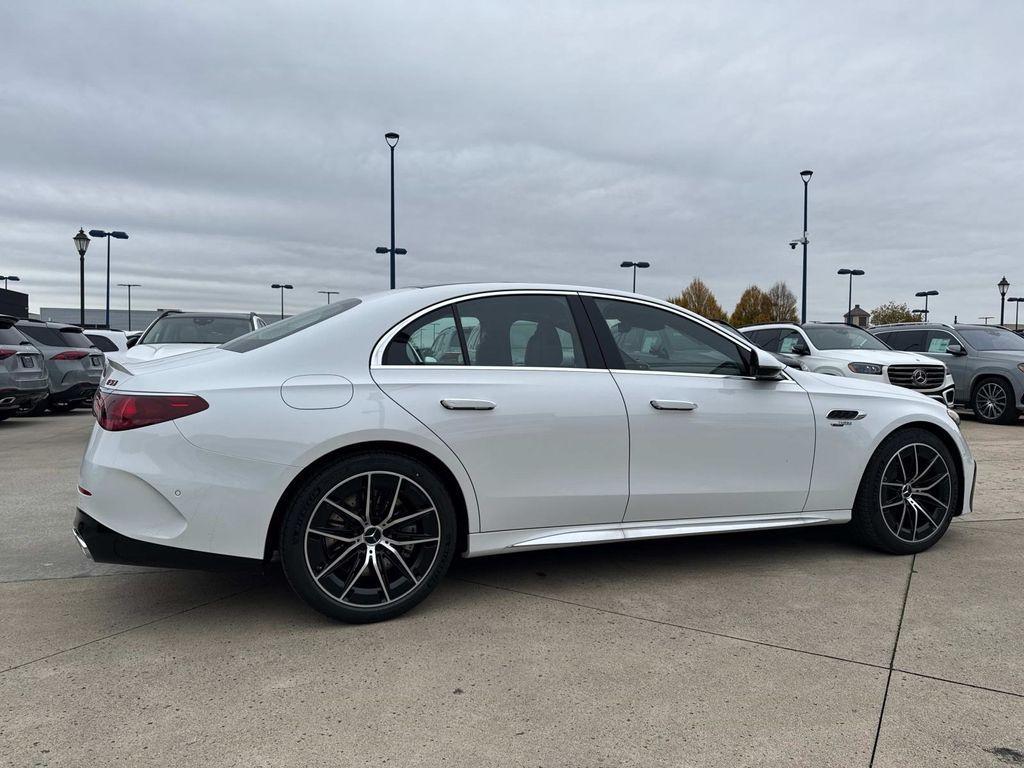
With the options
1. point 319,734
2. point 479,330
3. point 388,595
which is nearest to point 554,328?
point 479,330

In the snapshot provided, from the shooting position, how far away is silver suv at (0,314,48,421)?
10.1 m

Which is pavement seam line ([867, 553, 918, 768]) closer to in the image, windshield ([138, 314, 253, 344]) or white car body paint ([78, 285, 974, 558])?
white car body paint ([78, 285, 974, 558])

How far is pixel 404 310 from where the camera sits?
3543 millimetres

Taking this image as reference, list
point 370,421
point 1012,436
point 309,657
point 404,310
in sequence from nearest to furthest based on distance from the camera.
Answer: point 309,657, point 370,421, point 404,310, point 1012,436

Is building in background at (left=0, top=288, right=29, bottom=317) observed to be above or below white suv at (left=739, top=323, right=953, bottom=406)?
above

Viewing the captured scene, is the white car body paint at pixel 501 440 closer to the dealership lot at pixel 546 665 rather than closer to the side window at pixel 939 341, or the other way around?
the dealership lot at pixel 546 665

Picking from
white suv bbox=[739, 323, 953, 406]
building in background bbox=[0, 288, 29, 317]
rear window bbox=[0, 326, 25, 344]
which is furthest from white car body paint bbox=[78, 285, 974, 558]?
building in background bbox=[0, 288, 29, 317]

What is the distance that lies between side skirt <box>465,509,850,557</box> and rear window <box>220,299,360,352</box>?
1.27 metres

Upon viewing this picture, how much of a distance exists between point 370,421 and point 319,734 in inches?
49.2

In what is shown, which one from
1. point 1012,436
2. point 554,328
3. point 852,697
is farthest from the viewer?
point 1012,436

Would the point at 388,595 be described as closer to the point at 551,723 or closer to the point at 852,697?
the point at 551,723

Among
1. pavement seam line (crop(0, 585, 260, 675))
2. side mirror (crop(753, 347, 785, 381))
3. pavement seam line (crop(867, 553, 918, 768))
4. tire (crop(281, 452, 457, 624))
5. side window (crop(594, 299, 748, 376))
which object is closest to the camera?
pavement seam line (crop(867, 553, 918, 768))

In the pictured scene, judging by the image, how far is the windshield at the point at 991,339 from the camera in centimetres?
1278

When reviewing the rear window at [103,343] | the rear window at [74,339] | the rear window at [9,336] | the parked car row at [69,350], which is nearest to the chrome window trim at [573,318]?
the parked car row at [69,350]
